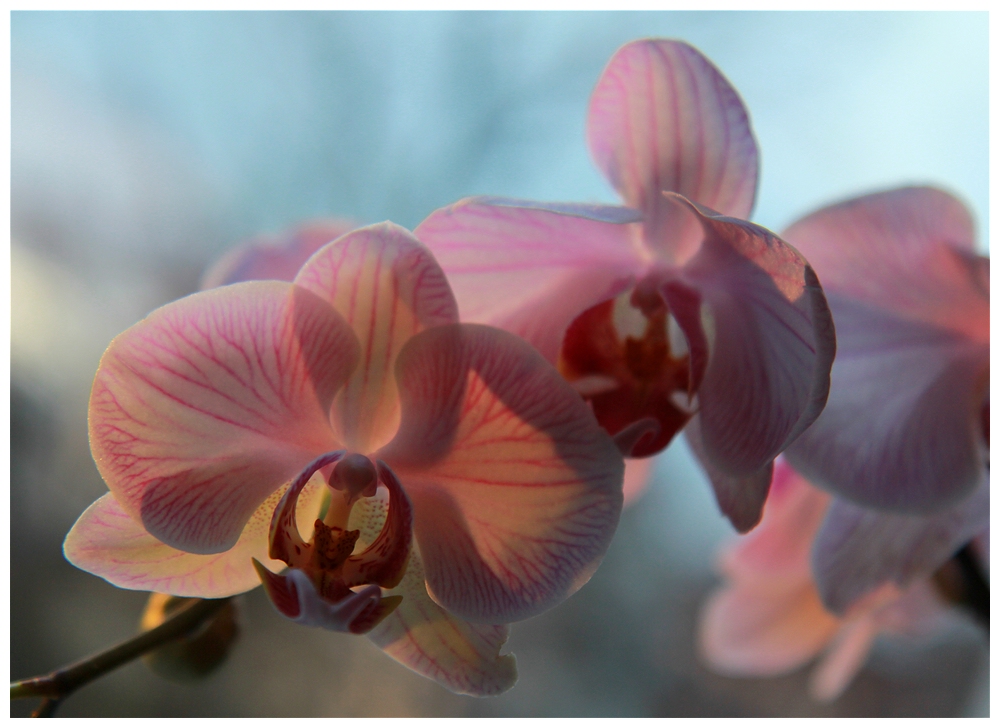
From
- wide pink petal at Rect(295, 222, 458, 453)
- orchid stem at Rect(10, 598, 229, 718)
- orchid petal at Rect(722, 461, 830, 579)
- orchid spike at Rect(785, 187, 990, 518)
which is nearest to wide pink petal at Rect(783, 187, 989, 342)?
orchid spike at Rect(785, 187, 990, 518)

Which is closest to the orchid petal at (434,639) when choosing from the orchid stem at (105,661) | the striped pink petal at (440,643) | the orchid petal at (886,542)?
the striped pink petal at (440,643)

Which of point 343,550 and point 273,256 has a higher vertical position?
point 273,256

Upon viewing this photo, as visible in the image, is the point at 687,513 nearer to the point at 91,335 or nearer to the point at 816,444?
the point at 91,335

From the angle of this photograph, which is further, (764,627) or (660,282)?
(764,627)

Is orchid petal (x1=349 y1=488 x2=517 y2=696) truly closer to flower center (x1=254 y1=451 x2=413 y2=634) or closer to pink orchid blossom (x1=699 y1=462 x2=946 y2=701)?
flower center (x1=254 y1=451 x2=413 y2=634)

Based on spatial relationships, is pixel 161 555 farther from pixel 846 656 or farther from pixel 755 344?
pixel 846 656

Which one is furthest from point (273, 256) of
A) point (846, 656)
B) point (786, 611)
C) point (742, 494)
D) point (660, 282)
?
point (846, 656)

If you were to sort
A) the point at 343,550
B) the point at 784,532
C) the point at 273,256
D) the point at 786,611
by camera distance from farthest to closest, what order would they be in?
1. the point at 786,611
2. the point at 784,532
3. the point at 273,256
4. the point at 343,550

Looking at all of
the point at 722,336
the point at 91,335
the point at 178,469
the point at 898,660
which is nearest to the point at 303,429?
the point at 178,469
